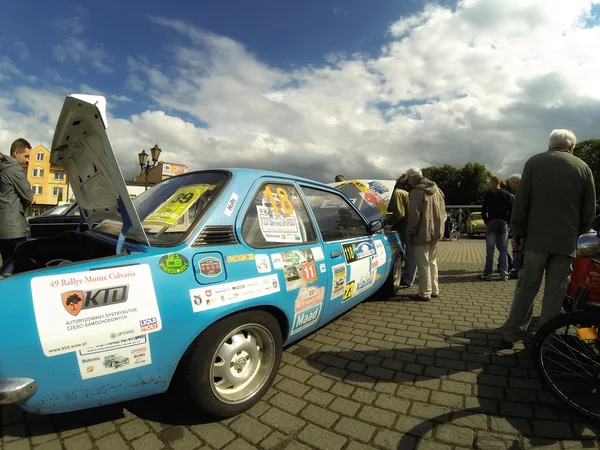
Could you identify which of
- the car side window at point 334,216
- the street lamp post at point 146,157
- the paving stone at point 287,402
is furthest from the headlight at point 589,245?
the street lamp post at point 146,157

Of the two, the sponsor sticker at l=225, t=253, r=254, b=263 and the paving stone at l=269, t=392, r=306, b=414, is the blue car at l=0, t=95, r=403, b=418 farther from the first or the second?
the paving stone at l=269, t=392, r=306, b=414

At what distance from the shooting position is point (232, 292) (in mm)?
1873

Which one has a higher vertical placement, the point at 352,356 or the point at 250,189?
the point at 250,189

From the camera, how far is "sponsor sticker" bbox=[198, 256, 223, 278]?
1806mm

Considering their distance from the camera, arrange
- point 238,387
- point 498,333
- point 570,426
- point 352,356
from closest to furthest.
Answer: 1. point 570,426
2. point 238,387
3. point 352,356
4. point 498,333

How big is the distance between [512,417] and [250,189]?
226 cm

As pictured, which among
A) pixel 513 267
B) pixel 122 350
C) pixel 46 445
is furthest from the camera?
pixel 513 267

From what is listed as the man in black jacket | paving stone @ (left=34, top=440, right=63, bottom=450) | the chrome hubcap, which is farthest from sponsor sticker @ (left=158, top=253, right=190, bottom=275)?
the man in black jacket

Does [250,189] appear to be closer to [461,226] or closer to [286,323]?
[286,323]

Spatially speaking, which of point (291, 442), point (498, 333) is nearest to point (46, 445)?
point (291, 442)

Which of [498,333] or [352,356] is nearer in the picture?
[352,356]

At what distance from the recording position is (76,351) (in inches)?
56.6

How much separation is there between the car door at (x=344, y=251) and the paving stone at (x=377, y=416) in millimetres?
833

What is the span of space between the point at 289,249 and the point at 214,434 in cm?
123
